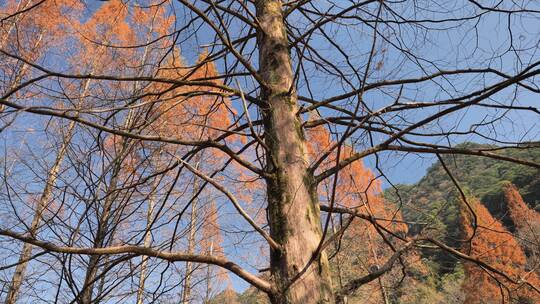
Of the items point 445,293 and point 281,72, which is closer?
point 281,72

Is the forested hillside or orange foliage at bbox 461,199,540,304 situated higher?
the forested hillside

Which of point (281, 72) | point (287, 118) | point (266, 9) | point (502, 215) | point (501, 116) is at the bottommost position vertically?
point (502, 215)

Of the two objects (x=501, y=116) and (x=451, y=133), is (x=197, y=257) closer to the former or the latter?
(x=451, y=133)

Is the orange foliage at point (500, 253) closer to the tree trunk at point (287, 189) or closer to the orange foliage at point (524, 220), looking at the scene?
the orange foliage at point (524, 220)

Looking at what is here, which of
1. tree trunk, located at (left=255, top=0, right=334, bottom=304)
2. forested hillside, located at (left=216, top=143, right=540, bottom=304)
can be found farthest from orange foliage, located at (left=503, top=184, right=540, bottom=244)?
tree trunk, located at (left=255, top=0, right=334, bottom=304)

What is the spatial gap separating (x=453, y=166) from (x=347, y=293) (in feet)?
3.42

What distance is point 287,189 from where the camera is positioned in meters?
1.22

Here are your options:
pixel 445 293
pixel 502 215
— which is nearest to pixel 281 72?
pixel 502 215

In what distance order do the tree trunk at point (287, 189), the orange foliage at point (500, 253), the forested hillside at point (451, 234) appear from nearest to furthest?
the tree trunk at point (287, 189) < the orange foliage at point (500, 253) < the forested hillside at point (451, 234)

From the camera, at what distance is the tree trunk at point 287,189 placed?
1.03 metres

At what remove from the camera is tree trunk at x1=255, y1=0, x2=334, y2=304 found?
1029 millimetres

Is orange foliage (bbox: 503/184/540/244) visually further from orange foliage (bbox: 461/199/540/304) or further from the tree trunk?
the tree trunk

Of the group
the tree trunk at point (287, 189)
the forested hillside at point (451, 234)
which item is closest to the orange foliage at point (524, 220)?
the forested hillside at point (451, 234)

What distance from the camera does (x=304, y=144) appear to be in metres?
1.40
